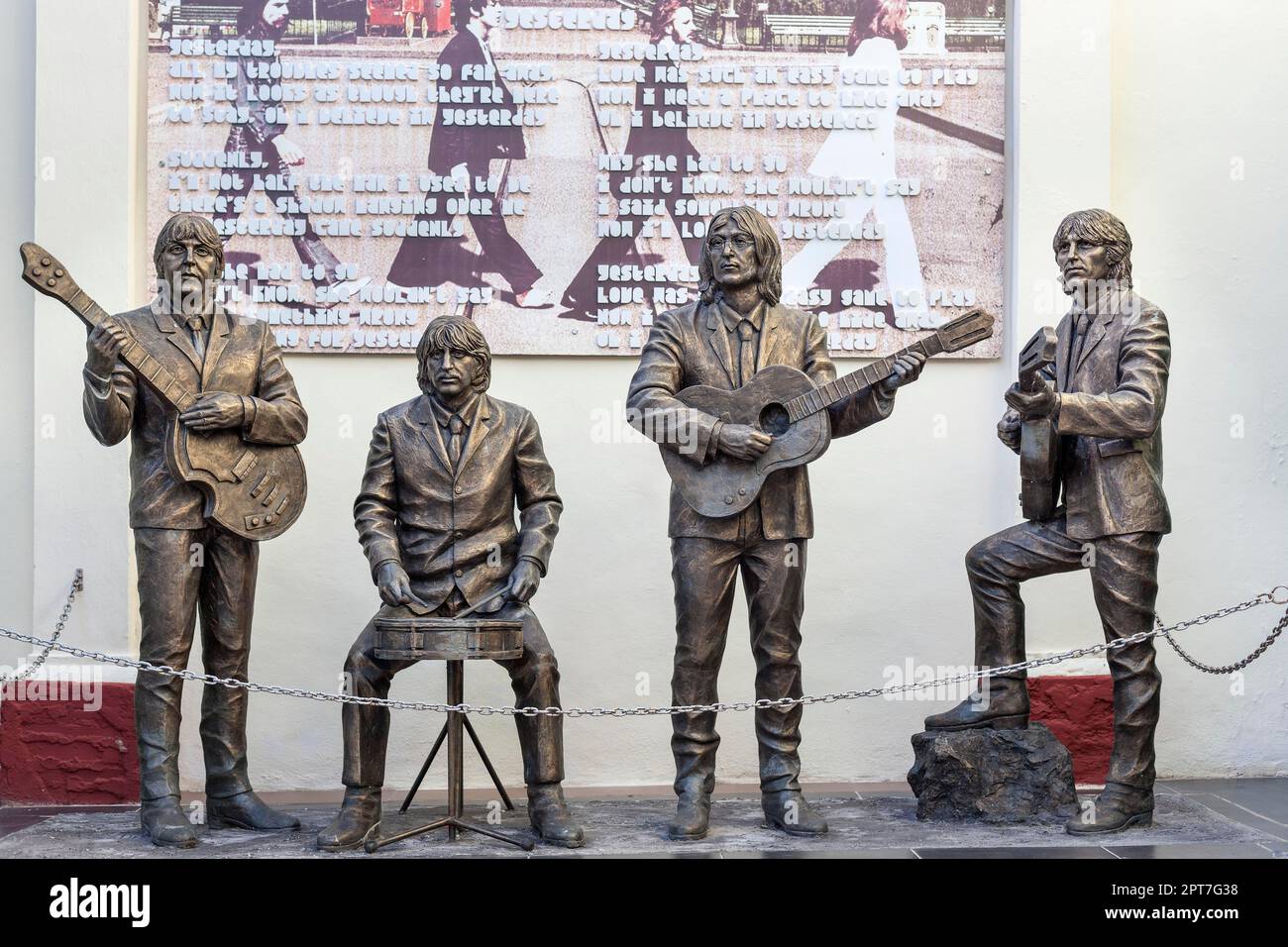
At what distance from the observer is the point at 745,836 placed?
19.5 ft

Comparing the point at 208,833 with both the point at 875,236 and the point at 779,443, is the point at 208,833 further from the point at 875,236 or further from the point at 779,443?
the point at 875,236

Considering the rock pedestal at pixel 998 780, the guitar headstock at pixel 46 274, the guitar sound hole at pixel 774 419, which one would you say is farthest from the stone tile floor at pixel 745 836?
the guitar headstock at pixel 46 274

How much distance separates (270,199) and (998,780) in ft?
14.5

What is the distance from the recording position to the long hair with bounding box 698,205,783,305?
6.12m

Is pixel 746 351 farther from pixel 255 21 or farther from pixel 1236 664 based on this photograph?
pixel 255 21

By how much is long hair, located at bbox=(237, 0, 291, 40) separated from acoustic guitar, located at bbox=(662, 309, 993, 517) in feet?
10.4

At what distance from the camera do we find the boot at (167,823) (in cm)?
584

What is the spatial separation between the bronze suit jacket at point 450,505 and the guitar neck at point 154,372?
0.75m

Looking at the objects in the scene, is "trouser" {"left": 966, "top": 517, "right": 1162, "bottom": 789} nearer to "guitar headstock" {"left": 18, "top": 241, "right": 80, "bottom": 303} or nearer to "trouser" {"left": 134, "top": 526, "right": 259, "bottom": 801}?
"trouser" {"left": 134, "top": 526, "right": 259, "bottom": 801}

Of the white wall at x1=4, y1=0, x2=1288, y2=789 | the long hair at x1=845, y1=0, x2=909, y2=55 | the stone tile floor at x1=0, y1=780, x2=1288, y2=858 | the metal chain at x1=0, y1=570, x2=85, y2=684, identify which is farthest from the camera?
the long hair at x1=845, y1=0, x2=909, y2=55

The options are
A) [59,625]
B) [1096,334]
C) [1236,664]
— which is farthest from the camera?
[59,625]

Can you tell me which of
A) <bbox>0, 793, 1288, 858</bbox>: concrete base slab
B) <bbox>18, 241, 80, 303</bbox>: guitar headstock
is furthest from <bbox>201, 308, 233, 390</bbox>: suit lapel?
<bbox>0, 793, 1288, 858</bbox>: concrete base slab

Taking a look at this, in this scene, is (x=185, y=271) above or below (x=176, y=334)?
above

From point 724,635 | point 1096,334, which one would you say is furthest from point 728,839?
point 1096,334
